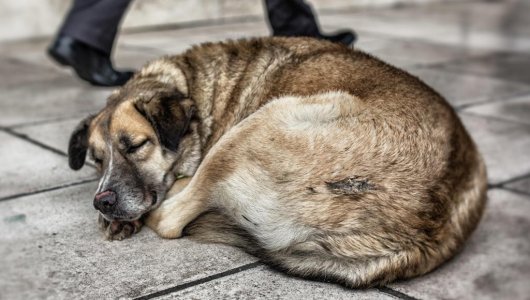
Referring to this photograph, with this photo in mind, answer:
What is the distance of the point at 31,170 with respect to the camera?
4.58 metres

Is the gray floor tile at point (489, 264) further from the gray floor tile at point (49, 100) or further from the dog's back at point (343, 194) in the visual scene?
the gray floor tile at point (49, 100)

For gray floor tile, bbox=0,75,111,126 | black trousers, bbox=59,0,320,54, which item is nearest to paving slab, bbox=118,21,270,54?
gray floor tile, bbox=0,75,111,126

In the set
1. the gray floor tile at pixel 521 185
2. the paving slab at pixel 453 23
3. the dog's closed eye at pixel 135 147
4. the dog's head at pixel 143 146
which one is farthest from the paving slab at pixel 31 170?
the paving slab at pixel 453 23

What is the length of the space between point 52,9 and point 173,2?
172 centimetres

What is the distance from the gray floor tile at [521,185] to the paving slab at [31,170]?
244 cm

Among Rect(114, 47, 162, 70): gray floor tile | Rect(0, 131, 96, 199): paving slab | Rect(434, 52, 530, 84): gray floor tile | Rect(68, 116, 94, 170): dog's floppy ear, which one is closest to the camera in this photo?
Rect(68, 116, 94, 170): dog's floppy ear

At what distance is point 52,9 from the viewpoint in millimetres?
8984

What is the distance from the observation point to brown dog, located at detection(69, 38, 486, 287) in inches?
125

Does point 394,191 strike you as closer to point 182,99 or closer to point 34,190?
point 182,99

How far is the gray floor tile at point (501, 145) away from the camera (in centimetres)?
483

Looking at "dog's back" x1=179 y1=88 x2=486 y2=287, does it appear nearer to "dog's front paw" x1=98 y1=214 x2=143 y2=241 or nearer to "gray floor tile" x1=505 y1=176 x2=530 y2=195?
"dog's front paw" x1=98 y1=214 x2=143 y2=241

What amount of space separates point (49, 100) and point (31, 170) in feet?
6.08

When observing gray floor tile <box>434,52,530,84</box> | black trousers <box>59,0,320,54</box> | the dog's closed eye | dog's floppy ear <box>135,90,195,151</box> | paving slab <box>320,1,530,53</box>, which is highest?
dog's floppy ear <box>135,90,195,151</box>

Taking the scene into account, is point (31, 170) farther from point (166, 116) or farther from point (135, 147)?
point (166, 116)
